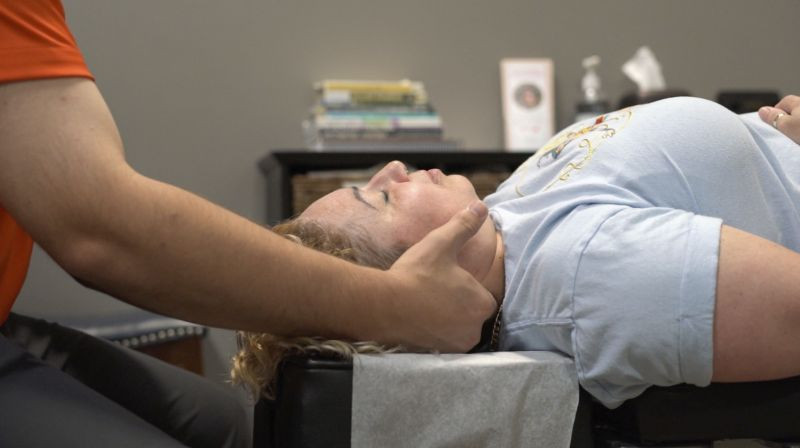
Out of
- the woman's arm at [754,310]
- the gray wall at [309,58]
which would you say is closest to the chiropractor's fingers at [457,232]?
the woman's arm at [754,310]

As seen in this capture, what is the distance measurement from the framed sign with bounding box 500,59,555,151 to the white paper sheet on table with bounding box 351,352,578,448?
2.26 metres

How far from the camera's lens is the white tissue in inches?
128

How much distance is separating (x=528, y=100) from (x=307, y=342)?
241 cm

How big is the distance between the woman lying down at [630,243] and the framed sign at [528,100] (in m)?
1.73

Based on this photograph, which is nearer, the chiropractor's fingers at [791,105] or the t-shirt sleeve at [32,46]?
the t-shirt sleeve at [32,46]

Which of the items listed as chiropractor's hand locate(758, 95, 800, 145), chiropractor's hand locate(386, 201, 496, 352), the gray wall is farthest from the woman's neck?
the gray wall

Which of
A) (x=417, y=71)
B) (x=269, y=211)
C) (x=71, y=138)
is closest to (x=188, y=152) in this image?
(x=269, y=211)

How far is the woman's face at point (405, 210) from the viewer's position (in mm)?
1282

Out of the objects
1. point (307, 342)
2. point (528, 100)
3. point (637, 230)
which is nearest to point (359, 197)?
point (307, 342)

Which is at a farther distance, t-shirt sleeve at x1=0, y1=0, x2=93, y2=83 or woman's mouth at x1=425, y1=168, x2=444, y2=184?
woman's mouth at x1=425, y1=168, x2=444, y2=184

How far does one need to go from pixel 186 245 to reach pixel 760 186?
873 millimetres

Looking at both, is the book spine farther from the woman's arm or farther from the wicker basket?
the woman's arm

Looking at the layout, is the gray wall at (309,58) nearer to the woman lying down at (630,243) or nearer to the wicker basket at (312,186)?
the wicker basket at (312,186)

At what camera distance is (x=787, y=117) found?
1.47 metres
